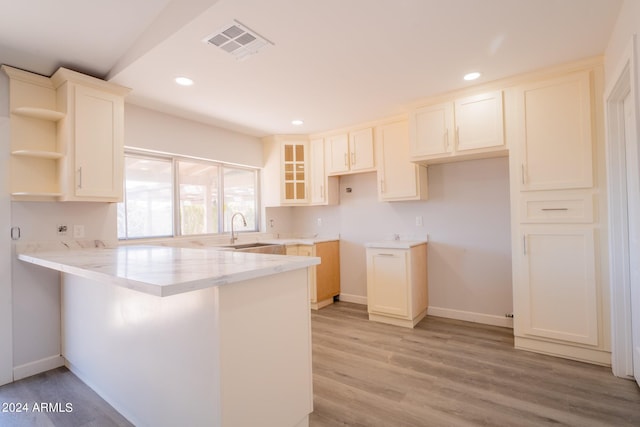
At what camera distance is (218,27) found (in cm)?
189

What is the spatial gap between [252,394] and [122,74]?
2571 millimetres

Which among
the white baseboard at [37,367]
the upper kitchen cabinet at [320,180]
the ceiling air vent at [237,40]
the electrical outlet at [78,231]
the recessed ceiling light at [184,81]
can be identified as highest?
the recessed ceiling light at [184,81]

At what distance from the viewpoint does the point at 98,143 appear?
8.44ft

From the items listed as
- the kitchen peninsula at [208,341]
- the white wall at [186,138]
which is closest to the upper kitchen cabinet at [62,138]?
the white wall at [186,138]

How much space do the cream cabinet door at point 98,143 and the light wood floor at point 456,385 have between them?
7.62ft

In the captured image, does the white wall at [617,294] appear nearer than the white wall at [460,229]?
Yes

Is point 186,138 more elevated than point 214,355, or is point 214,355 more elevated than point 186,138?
point 186,138

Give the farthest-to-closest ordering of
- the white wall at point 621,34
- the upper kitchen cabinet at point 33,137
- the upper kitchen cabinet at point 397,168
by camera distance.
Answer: the upper kitchen cabinet at point 397,168 → the upper kitchen cabinet at point 33,137 → the white wall at point 621,34

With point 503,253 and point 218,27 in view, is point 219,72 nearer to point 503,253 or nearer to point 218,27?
point 218,27

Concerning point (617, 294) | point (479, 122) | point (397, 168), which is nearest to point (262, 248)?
point (397, 168)

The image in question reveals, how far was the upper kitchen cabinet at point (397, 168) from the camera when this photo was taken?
3.51 metres

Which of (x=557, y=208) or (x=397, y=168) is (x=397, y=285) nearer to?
(x=397, y=168)

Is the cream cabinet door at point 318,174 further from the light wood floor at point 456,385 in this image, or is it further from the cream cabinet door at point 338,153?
the light wood floor at point 456,385

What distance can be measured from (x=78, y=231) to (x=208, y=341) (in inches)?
85.6
